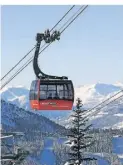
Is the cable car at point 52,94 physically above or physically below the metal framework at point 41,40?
below

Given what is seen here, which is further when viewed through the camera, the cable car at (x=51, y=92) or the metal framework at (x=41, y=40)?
the cable car at (x=51, y=92)

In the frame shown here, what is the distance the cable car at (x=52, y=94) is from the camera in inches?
1319

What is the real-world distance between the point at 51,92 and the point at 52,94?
0.19m

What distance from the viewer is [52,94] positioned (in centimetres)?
3469

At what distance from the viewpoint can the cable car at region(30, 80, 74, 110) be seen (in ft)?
110

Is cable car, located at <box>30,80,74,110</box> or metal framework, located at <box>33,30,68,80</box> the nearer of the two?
metal framework, located at <box>33,30,68,80</box>

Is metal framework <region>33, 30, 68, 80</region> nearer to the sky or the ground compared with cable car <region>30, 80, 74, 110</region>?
nearer to the sky

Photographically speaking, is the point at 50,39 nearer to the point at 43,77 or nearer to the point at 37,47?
the point at 37,47

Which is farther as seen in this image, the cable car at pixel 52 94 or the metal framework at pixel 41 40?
the cable car at pixel 52 94

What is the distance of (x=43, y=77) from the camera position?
111 ft

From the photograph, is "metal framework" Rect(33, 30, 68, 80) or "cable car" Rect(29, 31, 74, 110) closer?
"metal framework" Rect(33, 30, 68, 80)

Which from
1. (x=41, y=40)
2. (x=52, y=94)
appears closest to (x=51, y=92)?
(x=52, y=94)
